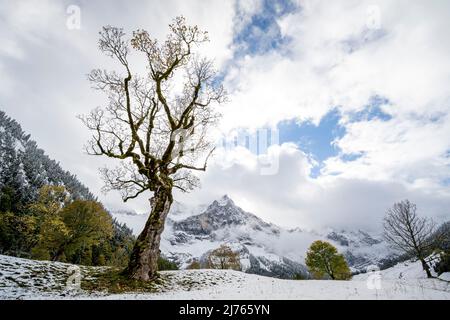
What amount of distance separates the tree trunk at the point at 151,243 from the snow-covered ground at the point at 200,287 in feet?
4.20

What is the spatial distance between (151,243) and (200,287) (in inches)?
149

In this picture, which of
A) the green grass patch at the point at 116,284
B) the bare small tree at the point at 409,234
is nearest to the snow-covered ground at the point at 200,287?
the green grass patch at the point at 116,284

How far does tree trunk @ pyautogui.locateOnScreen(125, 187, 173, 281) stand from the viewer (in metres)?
13.0

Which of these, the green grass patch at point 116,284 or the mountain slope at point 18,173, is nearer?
the green grass patch at point 116,284

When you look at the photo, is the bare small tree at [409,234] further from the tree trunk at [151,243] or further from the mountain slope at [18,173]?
the mountain slope at [18,173]

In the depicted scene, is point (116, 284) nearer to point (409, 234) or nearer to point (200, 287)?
point (200, 287)

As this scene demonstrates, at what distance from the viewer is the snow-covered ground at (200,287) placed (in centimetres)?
774

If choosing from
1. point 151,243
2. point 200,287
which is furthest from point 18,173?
point 200,287

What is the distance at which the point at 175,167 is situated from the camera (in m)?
16.5

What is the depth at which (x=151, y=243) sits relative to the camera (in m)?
13.8

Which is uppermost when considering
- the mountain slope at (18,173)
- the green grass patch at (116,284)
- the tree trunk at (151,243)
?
the mountain slope at (18,173)

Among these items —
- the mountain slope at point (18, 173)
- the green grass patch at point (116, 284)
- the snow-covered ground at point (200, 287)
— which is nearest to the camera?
the snow-covered ground at point (200, 287)
